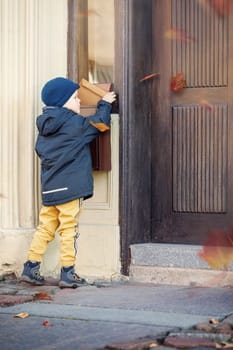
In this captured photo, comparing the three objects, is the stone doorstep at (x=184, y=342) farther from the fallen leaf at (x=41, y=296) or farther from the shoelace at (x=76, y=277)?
the shoelace at (x=76, y=277)

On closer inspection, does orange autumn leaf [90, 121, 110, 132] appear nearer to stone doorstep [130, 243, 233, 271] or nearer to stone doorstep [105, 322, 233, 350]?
stone doorstep [130, 243, 233, 271]

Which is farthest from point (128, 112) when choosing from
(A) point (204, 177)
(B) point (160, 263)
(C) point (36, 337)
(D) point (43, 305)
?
(C) point (36, 337)

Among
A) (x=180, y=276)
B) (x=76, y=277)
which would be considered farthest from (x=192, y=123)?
(x=76, y=277)

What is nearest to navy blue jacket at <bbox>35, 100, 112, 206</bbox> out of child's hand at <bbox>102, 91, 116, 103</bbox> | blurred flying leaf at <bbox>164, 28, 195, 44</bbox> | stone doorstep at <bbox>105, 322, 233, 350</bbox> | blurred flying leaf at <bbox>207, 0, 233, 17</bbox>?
child's hand at <bbox>102, 91, 116, 103</bbox>

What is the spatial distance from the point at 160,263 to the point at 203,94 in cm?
132

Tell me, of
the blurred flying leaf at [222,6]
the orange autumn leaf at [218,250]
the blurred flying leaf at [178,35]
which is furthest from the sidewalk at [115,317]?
the blurred flying leaf at [222,6]

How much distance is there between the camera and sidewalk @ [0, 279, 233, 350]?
4.55 meters

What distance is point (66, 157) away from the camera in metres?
6.32

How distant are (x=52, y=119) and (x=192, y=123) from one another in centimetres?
110

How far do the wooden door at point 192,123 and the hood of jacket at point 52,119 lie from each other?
0.83 m

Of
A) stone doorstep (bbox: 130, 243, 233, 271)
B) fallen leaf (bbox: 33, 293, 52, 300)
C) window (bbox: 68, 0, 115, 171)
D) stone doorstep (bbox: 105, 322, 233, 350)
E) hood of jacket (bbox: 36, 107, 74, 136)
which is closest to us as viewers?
stone doorstep (bbox: 105, 322, 233, 350)

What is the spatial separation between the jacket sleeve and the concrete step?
0.91m

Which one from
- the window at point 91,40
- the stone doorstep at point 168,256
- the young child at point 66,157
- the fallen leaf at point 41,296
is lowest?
the fallen leaf at point 41,296

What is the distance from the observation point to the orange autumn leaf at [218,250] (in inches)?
251
